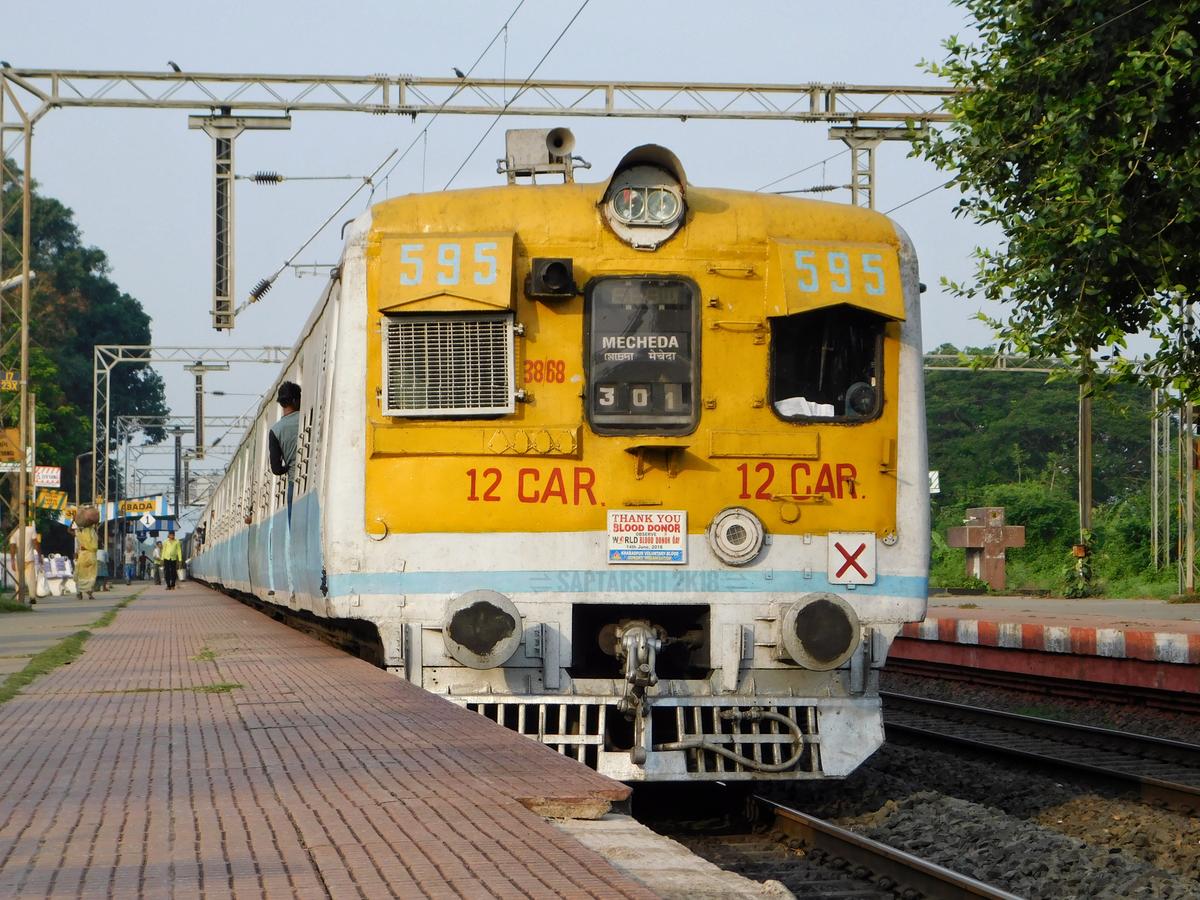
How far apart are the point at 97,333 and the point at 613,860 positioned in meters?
82.0

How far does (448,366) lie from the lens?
26.1ft

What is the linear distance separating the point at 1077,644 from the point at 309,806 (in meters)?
11.4

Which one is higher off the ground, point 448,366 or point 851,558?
point 448,366

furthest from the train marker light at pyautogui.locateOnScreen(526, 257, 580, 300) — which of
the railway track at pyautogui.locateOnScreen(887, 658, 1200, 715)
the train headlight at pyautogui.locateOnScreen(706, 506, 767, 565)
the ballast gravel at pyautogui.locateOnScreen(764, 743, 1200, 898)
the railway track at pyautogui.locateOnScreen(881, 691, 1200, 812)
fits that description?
the railway track at pyautogui.locateOnScreen(887, 658, 1200, 715)

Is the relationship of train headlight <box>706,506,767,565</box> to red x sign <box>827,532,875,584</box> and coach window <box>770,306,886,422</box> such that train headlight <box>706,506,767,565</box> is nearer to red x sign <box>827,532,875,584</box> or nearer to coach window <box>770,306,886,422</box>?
red x sign <box>827,532,875,584</box>

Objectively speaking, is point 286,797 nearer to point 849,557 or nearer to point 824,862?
point 824,862

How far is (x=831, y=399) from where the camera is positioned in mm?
8227

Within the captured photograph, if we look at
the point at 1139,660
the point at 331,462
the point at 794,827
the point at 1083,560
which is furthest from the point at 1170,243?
the point at 1083,560

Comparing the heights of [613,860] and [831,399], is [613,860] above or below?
below

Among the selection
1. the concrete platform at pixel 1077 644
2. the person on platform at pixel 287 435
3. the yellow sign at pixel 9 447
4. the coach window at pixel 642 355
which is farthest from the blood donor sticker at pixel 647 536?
the yellow sign at pixel 9 447

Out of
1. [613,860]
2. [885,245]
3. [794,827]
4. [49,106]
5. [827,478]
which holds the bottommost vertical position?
[794,827]

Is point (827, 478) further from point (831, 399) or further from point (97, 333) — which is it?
point (97, 333)

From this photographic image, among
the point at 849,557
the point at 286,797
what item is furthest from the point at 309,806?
the point at 849,557

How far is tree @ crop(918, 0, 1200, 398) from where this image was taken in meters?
11.3
